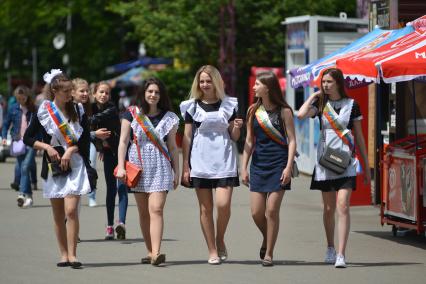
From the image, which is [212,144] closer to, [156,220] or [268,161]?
[268,161]

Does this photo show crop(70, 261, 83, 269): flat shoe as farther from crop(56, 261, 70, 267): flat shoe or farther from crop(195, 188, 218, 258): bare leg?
crop(195, 188, 218, 258): bare leg

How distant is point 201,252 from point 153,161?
142cm

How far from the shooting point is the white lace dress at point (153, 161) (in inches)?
426

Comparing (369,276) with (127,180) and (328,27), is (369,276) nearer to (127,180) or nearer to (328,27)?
(127,180)

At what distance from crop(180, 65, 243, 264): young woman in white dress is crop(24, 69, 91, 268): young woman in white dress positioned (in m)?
0.88

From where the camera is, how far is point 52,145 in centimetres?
1077

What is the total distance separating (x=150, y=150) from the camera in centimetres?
1089

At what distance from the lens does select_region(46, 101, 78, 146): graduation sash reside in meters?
10.7

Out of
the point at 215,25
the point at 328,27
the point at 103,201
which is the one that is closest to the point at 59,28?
the point at 215,25

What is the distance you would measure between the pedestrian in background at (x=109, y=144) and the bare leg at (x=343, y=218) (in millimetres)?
3133

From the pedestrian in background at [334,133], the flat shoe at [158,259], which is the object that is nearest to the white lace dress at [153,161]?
the flat shoe at [158,259]

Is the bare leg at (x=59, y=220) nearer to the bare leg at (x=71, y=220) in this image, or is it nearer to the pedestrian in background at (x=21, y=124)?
the bare leg at (x=71, y=220)

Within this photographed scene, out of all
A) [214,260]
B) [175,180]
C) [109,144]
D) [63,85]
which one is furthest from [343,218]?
[109,144]

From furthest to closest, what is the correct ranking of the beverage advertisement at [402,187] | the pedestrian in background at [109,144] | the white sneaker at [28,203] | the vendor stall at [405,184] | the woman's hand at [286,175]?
the white sneaker at [28,203]
the pedestrian in background at [109,144]
the beverage advertisement at [402,187]
the vendor stall at [405,184]
the woman's hand at [286,175]
